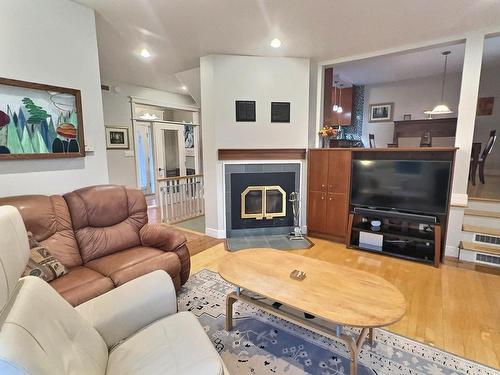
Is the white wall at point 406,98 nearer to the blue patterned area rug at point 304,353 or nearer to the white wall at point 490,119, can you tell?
the white wall at point 490,119

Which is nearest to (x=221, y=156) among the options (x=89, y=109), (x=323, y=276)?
(x=89, y=109)

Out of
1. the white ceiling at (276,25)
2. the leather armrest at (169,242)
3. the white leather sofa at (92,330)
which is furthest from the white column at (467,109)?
the white leather sofa at (92,330)

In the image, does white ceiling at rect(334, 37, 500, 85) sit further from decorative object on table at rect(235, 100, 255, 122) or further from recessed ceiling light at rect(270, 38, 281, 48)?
decorative object on table at rect(235, 100, 255, 122)

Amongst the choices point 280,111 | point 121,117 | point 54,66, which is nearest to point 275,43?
point 280,111

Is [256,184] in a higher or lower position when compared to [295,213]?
higher

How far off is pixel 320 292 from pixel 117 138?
4.89m

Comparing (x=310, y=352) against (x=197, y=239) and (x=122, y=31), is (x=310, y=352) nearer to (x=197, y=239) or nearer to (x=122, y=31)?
(x=197, y=239)

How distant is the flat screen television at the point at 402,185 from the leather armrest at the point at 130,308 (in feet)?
9.52

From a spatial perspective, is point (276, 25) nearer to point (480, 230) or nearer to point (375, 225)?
point (375, 225)

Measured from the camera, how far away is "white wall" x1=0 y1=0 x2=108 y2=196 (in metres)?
2.10

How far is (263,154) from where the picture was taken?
3.92 metres

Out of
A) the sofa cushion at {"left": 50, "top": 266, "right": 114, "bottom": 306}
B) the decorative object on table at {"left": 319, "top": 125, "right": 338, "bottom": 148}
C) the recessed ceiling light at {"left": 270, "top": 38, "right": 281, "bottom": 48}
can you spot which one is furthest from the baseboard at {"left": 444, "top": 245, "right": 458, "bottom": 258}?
the sofa cushion at {"left": 50, "top": 266, "right": 114, "bottom": 306}

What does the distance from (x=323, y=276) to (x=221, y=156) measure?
2426mm

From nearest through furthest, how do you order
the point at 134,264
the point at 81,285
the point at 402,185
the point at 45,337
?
the point at 45,337 < the point at 81,285 < the point at 134,264 < the point at 402,185
